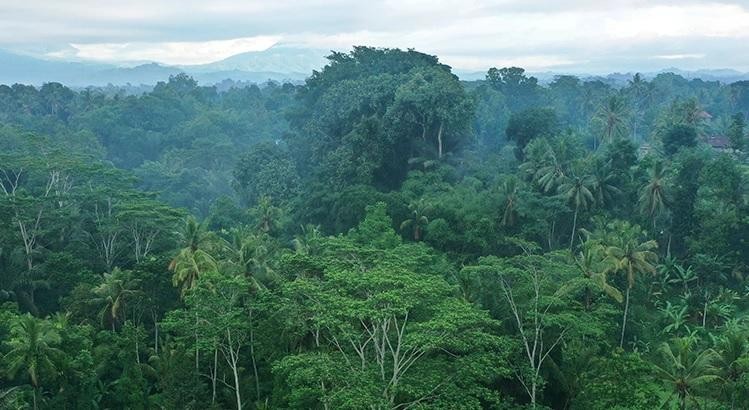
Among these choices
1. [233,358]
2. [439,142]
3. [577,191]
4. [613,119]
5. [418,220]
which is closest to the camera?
[233,358]

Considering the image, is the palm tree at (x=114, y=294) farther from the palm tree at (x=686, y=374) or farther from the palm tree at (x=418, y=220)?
the palm tree at (x=686, y=374)

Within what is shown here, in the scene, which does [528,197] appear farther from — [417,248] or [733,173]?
[417,248]

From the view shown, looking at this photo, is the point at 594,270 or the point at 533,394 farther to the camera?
the point at 594,270

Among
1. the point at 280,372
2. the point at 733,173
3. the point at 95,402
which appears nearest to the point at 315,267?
Answer: the point at 280,372

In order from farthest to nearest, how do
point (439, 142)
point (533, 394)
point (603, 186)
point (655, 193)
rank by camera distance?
point (439, 142)
point (603, 186)
point (655, 193)
point (533, 394)

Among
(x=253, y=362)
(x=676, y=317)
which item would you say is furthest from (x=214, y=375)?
(x=676, y=317)

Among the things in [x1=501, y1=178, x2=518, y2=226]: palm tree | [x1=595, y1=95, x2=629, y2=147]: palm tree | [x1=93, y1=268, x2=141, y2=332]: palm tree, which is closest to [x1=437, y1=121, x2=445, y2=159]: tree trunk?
[x1=501, y1=178, x2=518, y2=226]: palm tree

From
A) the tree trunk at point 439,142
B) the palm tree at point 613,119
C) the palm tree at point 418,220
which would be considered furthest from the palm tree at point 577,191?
the palm tree at point 613,119

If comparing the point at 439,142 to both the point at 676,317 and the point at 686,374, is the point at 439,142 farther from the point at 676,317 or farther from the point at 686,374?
the point at 686,374
